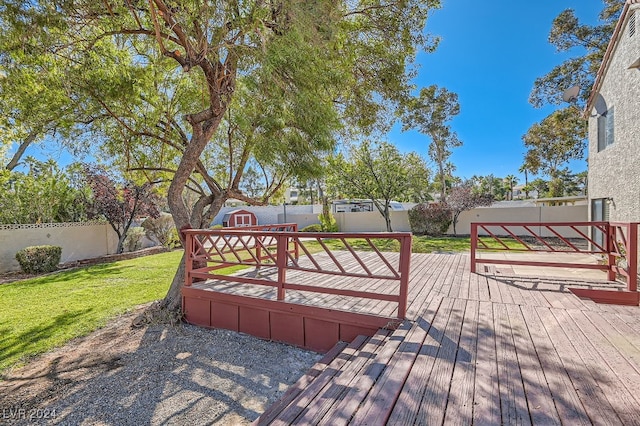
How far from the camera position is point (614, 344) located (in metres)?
2.49

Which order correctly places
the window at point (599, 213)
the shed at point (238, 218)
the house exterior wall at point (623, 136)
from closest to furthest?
the house exterior wall at point (623, 136), the window at point (599, 213), the shed at point (238, 218)

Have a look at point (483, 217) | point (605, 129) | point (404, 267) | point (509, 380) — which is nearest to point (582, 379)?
point (509, 380)

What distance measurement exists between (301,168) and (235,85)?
5.61 ft

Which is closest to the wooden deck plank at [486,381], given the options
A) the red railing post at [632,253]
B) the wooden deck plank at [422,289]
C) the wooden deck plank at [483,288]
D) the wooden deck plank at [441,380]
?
→ the wooden deck plank at [441,380]

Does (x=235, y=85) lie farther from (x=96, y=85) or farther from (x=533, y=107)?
(x=533, y=107)

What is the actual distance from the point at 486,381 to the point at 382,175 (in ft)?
47.2

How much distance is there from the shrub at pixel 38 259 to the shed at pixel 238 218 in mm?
Answer: 12762

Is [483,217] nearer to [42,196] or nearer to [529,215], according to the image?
[529,215]

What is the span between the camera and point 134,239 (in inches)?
484

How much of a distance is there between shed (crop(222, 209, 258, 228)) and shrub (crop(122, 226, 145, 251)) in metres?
9.17

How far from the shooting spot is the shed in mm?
22158

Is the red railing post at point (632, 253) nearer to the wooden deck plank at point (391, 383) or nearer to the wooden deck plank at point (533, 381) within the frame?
the wooden deck plank at point (533, 381)

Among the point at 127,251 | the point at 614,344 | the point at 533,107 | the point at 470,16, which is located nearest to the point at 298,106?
the point at 614,344

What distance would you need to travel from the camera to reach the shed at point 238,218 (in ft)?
72.7
